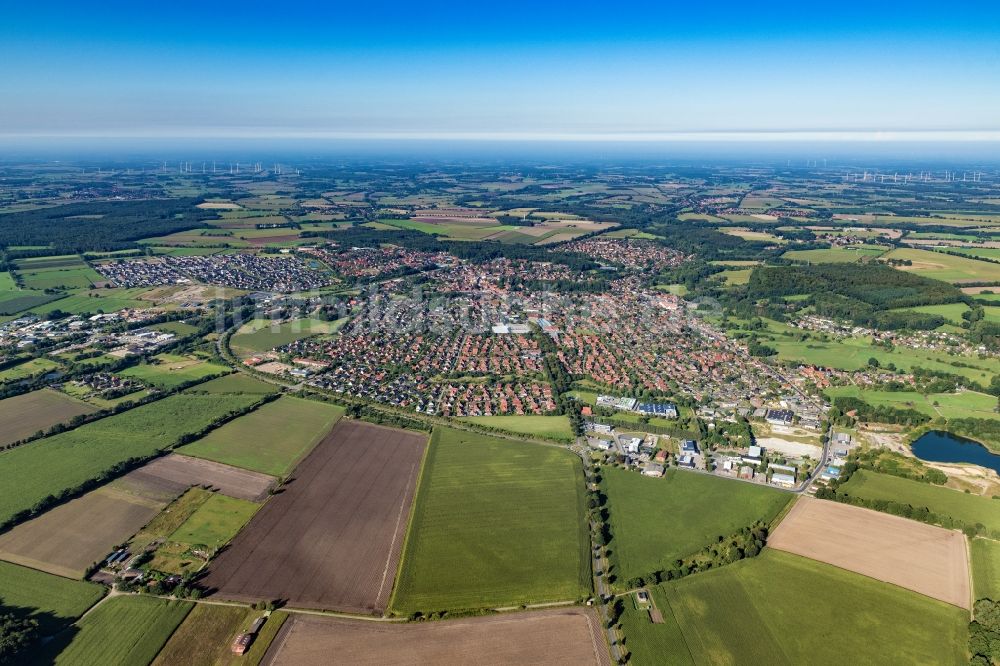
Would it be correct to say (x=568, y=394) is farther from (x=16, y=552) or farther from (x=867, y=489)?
(x=16, y=552)

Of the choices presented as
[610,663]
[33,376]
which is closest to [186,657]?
[610,663]

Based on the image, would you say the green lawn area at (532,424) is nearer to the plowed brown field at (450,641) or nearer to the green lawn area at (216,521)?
the green lawn area at (216,521)

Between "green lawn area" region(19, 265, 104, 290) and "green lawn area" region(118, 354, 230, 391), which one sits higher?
"green lawn area" region(19, 265, 104, 290)

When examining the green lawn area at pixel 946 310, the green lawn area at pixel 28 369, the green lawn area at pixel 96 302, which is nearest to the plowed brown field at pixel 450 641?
the green lawn area at pixel 28 369

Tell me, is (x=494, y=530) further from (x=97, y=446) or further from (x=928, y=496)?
(x=97, y=446)

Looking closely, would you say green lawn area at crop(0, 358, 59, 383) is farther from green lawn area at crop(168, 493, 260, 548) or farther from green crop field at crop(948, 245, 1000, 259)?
green crop field at crop(948, 245, 1000, 259)

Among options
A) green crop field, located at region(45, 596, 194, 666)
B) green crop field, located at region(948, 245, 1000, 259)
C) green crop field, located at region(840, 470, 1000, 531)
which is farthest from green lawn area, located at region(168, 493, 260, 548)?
green crop field, located at region(948, 245, 1000, 259)
